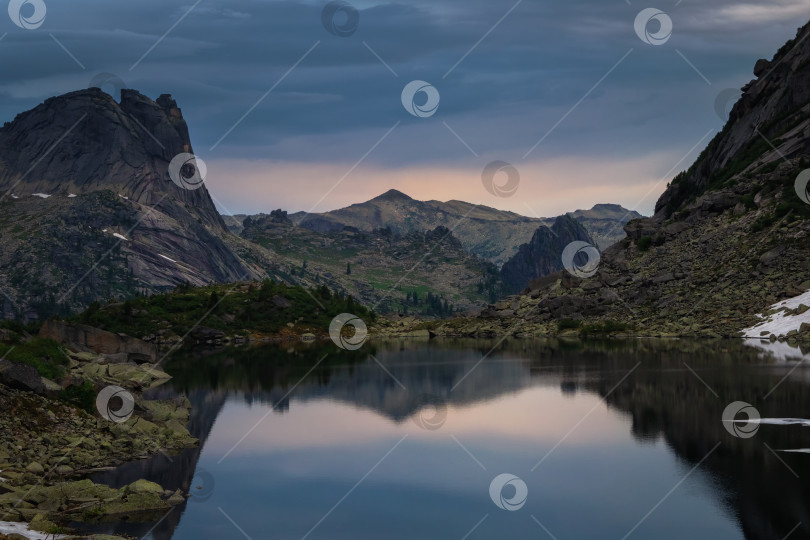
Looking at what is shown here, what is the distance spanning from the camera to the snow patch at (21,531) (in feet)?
109

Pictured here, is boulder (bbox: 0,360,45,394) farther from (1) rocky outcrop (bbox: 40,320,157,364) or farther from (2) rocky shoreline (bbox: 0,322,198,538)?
(1) rocky outcrop (bbox: 40,320,157,364)

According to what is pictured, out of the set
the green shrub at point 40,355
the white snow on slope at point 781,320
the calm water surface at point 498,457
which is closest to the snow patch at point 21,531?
the calm water surface at point 498,457

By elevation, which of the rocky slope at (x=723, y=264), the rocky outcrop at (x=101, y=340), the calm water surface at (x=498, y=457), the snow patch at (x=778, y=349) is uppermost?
the rocky slope at (x=723, y=264)

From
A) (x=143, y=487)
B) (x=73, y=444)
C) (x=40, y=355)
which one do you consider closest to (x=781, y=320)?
(x=40, y=355)

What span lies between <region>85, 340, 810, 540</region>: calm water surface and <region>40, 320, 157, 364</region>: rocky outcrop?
77.4ft

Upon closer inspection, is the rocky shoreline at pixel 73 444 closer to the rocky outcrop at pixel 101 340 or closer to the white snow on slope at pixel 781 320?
the rocky outcrop at pixel 101 340

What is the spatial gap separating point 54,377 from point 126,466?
65.3 ft

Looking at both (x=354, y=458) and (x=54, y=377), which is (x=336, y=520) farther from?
(x=54, y=377)

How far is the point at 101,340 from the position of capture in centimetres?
12888

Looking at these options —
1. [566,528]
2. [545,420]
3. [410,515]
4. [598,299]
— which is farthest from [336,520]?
[598,299]

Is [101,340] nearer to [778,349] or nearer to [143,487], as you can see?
[143,487]

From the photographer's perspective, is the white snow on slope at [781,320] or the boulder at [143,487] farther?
the white snow on slope at [781,320]

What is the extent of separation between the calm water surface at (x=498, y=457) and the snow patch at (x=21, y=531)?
4.08 metres

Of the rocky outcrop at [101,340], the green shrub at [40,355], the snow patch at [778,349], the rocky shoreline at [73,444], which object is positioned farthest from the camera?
the rocky outcrop at [101,340]
